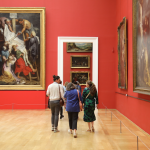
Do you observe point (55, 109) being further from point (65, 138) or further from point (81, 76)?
point (81, 76)

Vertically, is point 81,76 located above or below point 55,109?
above

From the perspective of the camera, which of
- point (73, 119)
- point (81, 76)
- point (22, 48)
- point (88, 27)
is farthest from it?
point (81, 76)

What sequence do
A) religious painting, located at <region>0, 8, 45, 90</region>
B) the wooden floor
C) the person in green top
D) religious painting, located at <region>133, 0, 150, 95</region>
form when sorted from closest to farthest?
the wooden floor, religious painting, located at <region>133, 0, 150, 95</region>, the person in green top, religious painting, located at <region>0, 8, 45, 90</region>

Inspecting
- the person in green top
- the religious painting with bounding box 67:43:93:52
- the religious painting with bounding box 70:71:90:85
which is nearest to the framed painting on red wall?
the religious painting with bounding box 67:43:93:52

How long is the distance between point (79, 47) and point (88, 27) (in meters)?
3.87

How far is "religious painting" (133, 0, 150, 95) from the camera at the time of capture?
27.6 ft

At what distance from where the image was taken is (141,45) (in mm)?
9125

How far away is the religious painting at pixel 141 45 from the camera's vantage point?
331 inches

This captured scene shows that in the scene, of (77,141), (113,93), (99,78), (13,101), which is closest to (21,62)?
(13,101)

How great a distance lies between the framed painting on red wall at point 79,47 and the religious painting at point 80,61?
541 mm

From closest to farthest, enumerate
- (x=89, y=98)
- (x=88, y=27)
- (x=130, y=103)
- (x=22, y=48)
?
→ (x=89, y=98), (x=130, y=103), (x=22, y=48), (x=88, y=27)

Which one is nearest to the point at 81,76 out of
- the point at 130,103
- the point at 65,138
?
the point at 130,103

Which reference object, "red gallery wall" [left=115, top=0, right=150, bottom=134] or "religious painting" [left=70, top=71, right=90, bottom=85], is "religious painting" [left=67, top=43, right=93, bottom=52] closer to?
"religious painting" [left=70, top=71, right=90, bottom=85]

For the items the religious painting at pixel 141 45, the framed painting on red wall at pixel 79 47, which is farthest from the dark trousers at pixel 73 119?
the framed painting on red wall at pixel 79 47
